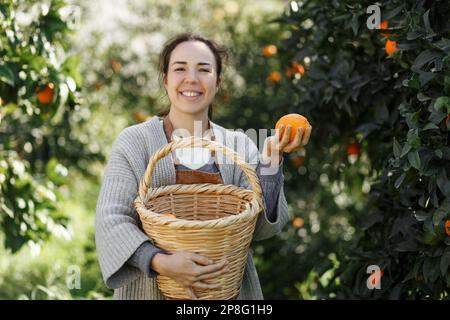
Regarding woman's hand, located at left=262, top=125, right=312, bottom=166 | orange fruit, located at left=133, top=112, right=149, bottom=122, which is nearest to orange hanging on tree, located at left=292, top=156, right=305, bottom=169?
orange fruit, located at left=133, top=112, right=149, bottom=122

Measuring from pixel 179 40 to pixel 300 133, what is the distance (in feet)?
1.81

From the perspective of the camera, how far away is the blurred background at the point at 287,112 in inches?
84.7

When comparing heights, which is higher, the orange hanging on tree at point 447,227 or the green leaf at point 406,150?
the green leaf at point 406,150

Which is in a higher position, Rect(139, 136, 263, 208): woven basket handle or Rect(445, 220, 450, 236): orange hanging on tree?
Rect(139, 136, 263, 208): woven basket handle

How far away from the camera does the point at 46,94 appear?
2771 millimetres

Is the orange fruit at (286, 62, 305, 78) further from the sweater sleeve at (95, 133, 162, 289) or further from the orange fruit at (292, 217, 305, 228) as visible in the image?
the sweater sleeve at (95, 133, 162, 289)

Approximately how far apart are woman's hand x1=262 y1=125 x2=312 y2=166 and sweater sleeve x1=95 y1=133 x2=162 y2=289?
1.34ft

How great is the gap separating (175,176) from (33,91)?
104 cm

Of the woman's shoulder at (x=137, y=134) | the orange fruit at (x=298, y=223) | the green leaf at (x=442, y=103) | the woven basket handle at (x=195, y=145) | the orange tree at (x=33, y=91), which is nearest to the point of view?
the woven basket handle at (x=195, y=145)

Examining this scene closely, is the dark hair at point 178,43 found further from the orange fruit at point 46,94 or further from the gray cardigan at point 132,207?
the orange fruit at point 46,94

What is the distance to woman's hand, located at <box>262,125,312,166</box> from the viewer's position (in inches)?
72.0

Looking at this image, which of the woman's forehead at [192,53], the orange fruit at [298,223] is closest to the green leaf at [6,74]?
the woman's forehead at [192,53]
